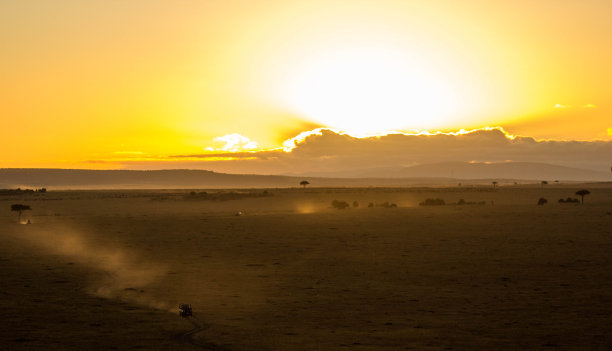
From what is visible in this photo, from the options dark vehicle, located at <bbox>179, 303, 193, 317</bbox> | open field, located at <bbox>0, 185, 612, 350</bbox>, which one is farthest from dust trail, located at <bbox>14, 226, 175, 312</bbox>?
dark vehicle, located at <bbox>179, 303, 193, 317</bbox>

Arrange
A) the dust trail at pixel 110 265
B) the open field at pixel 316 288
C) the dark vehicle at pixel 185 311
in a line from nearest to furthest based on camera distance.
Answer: the open field at pixel 316 288, the dark vehicle at pixel 185 311, the dust trail at pixel 110 265

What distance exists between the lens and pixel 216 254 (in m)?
27.0

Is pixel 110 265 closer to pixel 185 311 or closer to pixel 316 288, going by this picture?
pixel 316 288

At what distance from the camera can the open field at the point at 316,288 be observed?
1328 cm

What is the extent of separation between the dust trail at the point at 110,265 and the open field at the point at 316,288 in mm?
62

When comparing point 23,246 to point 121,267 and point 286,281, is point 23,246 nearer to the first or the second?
point 121,267

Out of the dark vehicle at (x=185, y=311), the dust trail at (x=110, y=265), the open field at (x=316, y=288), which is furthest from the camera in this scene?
the dust trail at (x=110, y=265)

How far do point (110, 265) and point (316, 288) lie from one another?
9.19m

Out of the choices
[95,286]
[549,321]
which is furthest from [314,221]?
[549,321]

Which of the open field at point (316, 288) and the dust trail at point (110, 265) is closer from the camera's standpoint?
the open field at point (316, 288)

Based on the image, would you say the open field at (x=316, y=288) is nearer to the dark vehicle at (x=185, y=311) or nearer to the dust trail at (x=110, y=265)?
the dust trail at (x=110, y=265)

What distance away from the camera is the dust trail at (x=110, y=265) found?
60.2 feet

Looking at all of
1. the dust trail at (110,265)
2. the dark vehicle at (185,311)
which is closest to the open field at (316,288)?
the dust trail at (110,265)

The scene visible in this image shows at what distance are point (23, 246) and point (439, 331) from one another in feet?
74.6
